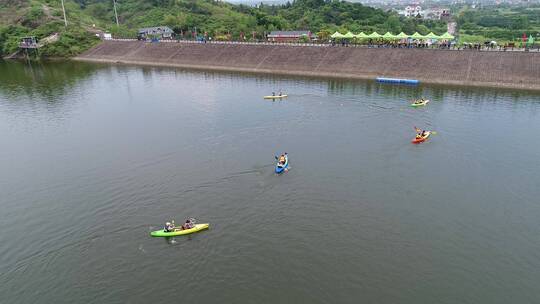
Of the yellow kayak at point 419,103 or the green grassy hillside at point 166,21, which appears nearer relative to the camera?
the yellow kayak at point 419,103

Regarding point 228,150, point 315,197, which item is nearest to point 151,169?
point 228,150

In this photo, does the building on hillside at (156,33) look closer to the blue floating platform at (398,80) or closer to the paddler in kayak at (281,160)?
the blue floating platform at (398,80)

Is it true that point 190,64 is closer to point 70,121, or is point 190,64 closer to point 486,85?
point 70,121

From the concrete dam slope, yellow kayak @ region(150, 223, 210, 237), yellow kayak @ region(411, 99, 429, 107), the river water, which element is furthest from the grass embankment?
yellow kayak @ region(150, 223, 210, 237)

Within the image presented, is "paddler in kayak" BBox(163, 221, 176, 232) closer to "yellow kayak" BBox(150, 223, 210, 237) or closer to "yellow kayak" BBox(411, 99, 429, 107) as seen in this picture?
"yellow kayak" BBox(150, 223, 210, 237)


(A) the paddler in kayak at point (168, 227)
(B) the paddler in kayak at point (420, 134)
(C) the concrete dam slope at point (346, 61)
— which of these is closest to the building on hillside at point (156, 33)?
(C) the concrete dam slope at point (346, 61)

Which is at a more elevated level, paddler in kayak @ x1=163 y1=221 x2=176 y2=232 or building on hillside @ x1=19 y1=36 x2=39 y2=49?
building on hillside @ x1=19 y1=36 x2=39 y2=49

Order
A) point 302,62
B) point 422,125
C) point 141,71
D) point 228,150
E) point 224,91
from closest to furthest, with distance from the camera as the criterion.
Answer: point 228,150
point 422,125
point 224,91
point 302,62
point 141,71
